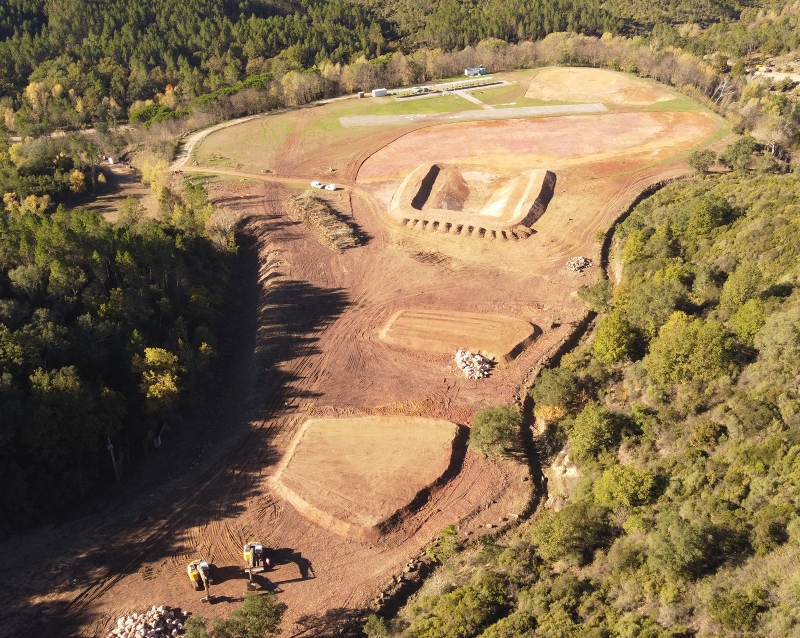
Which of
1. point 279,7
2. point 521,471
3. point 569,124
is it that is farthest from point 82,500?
point 279,7

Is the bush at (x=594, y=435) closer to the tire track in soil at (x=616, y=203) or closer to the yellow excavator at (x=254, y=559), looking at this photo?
the yellow excavator at (x=254, y=559)

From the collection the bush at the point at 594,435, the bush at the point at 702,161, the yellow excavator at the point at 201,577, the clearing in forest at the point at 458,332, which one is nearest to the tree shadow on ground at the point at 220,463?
the yellow excavator at the point at 201,577

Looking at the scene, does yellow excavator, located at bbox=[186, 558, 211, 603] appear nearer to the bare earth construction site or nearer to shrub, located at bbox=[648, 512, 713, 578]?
the bare earth construction site

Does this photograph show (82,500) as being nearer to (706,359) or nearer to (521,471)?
(521,471)

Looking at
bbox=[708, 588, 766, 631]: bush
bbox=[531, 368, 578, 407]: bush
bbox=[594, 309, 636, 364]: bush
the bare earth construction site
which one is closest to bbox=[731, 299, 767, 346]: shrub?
bbox=[594, 309, 636, 364]: bush

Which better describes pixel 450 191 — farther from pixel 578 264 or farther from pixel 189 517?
pixel 189 517

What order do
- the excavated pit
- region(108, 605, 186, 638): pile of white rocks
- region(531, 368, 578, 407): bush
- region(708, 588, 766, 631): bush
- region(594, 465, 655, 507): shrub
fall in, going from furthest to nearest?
1. the excavated pit
2. region(531, 368, 578, 407): bush
3. region(594, 465, 655, 507): shrub
4. region(108, 605, 186, 638): pile of white rocks
5. region(708, 588, 766, 631): bush
